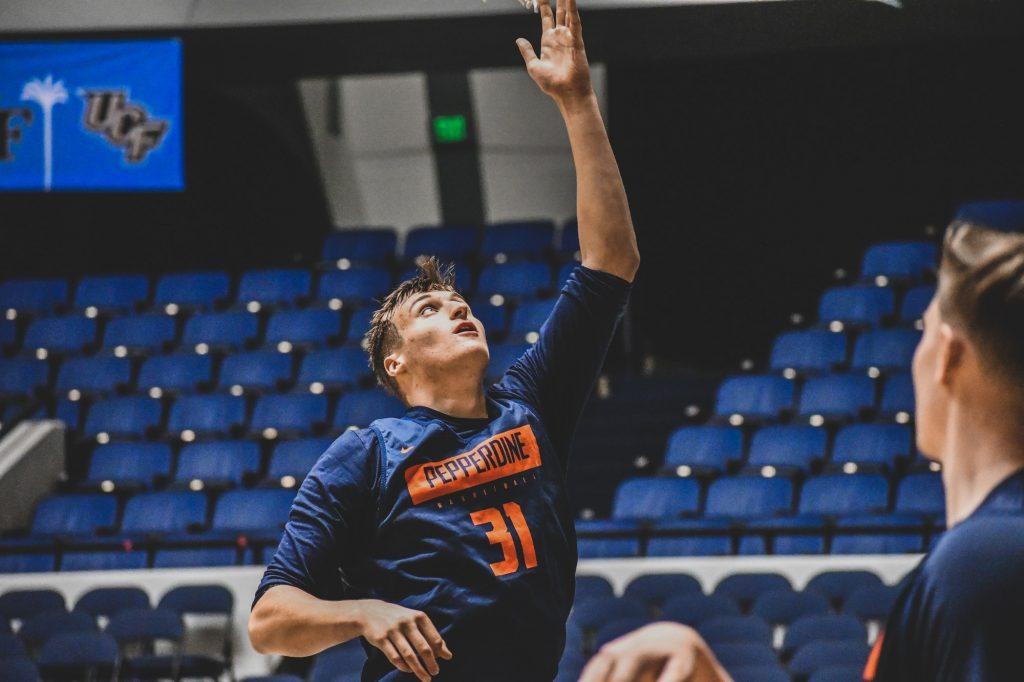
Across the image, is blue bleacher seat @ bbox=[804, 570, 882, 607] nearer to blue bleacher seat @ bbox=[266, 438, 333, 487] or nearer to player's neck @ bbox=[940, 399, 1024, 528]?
blue bleacher seat @ bbox=[266, 438, 333, 487]

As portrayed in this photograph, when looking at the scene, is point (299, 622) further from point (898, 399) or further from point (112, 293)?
Answer: point (112, 293)

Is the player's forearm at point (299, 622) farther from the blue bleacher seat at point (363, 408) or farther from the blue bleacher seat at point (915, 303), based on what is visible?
the blue bleacher seat at point (915, 303)

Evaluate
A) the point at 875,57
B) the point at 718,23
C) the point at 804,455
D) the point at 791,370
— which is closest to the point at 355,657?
the point at 804,455

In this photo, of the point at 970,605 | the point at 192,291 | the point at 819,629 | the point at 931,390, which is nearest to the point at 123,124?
the point at 192,291

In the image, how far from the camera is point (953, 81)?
1204cm

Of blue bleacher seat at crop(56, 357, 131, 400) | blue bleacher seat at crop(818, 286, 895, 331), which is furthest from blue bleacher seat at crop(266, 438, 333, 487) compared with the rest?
blue bleacher seat at crop(818, 286, 895, 331)

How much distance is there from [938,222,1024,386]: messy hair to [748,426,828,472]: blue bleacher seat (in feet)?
24.0

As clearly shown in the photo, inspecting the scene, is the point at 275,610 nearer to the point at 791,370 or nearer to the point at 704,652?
the point at 704,652

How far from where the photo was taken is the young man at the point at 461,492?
6.56 feet

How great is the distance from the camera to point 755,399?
29.7 feet

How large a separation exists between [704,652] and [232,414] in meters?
8.76

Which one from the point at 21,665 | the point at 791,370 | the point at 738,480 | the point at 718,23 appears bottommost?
the point at 21,665

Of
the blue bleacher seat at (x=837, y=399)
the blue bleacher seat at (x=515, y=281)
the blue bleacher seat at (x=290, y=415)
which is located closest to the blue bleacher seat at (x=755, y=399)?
the blue bleacher seat at (x=837, y=399)

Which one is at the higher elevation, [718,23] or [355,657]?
[718,23]
